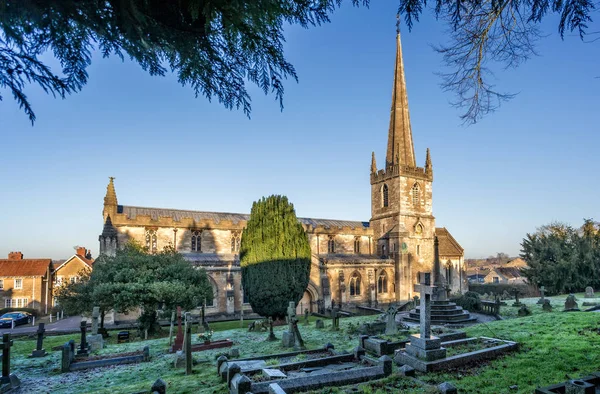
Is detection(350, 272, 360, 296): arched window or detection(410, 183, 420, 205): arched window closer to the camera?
detection(350, 272, 360, 296): arched window

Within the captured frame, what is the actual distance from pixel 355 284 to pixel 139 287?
20.0 meters

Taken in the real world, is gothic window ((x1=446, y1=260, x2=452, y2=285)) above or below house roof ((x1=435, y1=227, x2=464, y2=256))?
below

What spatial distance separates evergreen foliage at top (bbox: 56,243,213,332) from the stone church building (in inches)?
269

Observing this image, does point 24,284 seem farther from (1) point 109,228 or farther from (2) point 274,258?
(2) point 274,258

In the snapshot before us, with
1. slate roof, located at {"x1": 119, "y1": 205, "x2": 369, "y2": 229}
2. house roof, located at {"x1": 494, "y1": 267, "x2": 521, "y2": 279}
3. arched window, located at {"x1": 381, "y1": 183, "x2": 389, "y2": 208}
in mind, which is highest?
arched window, located at {"x1": 381, "y1": 183, "x2": 389, "y2": 208}

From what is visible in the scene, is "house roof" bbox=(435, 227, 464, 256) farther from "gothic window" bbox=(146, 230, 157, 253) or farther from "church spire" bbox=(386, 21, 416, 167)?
"gothic window" bbox=(146, 230, 157, 253)

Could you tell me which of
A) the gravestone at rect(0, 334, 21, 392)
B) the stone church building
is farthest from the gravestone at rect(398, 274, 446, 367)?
the stone church building

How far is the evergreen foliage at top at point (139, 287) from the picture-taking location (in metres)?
15.9

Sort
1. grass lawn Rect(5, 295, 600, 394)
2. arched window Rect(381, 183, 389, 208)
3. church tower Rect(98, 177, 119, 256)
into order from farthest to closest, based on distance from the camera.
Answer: arched window Rect(381, 183, 389, 208) < church tower Rect(98, 177, 119, 256) < grass lawn Rect(5, 295, 600, 394)

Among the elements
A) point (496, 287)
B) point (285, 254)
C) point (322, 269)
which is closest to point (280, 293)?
point (285, 254)

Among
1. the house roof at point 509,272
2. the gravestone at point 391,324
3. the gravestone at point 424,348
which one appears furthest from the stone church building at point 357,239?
the house roof at point 509,272

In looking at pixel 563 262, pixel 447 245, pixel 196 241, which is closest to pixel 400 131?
pixel 447 245

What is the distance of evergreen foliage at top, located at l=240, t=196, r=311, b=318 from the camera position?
65.5ft

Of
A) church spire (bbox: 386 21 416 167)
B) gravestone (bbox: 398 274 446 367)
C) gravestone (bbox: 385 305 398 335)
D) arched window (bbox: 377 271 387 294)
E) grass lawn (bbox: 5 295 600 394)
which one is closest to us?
grass lawn (bbox: 5 295 600 394)
